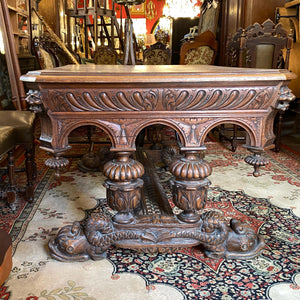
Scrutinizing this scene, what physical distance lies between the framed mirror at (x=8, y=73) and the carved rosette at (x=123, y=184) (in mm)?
1798

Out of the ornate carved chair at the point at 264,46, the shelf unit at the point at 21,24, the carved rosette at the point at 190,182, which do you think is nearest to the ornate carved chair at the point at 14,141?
the carved rosette at the point at 190,182

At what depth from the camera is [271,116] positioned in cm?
170

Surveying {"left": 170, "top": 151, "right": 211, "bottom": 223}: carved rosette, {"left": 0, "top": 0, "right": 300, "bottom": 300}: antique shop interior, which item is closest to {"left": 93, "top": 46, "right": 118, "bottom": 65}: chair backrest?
{"left": 0, "top": 0, "right": 300, "bottom": 300}: antique shop interior

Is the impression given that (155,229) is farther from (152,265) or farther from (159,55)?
(159,55)

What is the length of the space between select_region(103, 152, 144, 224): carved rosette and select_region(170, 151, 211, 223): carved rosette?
18 centimetres

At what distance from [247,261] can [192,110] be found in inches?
32.3

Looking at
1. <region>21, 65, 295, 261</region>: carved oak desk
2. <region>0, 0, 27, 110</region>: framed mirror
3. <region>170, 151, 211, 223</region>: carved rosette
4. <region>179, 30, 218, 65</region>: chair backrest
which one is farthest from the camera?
<region>179, 30, 218, 65</region>: chair backrest

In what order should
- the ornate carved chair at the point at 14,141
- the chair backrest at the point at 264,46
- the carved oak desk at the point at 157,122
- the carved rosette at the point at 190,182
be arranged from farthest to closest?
the chair backrest at the point at 264,46, the ornate carved chair at the point at 14,141, the carved rosette at the point at 190,182, the carved oak desk at the point at 157,122

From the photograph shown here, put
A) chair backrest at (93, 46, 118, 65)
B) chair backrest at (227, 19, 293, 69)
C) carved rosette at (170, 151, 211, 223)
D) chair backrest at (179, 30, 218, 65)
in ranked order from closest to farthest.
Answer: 1. carved rosette at (170, 151, 211, 223)
2. chair backrest at (227, 19, 293, 69)
3. chair backrest at (179, 30, 218, 65)
4. chair backrest at (93, 46, 118, 65)

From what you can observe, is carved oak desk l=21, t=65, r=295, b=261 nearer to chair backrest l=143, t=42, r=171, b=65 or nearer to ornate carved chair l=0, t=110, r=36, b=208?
ornate carved chair l=0, t=110, r=36, b=208

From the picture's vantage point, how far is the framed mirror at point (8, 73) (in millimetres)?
3113

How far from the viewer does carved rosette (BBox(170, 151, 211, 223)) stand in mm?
1705

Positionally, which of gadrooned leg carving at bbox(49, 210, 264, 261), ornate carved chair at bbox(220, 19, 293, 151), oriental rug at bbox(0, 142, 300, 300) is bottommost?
oriental rug at bbox(0, 142, 300, 300)

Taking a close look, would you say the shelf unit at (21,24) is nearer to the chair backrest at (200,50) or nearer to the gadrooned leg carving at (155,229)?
the chair backrest at (200,50)
